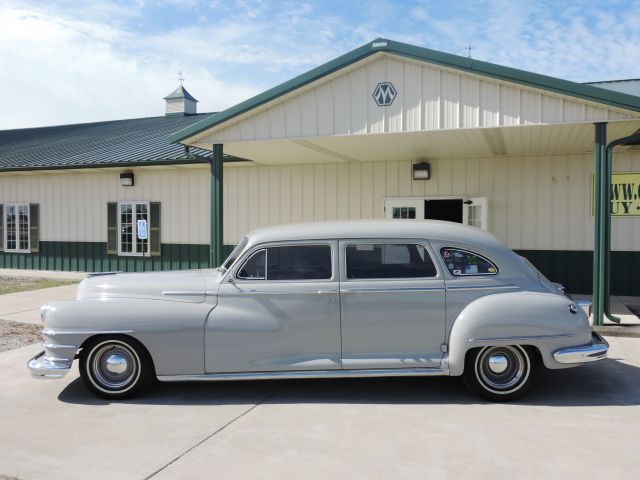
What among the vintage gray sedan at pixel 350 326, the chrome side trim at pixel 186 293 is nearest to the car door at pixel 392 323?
the vintage gray sedan at pixel 350 326

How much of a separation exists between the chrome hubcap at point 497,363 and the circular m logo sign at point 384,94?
448cm

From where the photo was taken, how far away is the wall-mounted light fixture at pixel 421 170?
11523 mm

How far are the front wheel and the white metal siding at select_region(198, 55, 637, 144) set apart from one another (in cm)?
386

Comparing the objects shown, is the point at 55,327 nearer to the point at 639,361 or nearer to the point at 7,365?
the point at 7,365

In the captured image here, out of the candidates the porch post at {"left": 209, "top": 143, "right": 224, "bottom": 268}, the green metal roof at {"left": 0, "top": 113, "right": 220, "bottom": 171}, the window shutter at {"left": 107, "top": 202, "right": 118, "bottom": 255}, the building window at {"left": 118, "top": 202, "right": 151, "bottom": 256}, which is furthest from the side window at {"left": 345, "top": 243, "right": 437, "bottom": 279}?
the window shutter at {"left": 107, "top": 202, "right": 118, "bottom": 255}

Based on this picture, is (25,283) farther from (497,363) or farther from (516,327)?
(516,327)

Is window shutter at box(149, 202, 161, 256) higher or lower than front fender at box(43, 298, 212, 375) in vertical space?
higher

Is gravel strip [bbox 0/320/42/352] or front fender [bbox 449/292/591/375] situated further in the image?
gravel strip [bbox 0/320/42/352]

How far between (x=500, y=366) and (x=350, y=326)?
136 cm

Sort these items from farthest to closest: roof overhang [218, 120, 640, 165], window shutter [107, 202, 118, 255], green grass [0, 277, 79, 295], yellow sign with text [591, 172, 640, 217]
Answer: window shutter [107, 202, 118, 255]
green grass [0, 277, 79, 295]
yellow sign with text [591, 172, 640, 217]
roof overhang [218, 120, 640, 165]

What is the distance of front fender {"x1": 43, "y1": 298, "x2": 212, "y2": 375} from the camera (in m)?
5.00

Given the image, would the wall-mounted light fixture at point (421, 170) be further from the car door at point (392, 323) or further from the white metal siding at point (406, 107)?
the car door at point (392, 323)

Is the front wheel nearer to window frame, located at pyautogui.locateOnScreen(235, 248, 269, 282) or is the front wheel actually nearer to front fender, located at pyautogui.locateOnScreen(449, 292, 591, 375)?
front fender, located at pyautogui.locateOnScreen(449, 292, 591, 375)

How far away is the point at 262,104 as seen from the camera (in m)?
8.69
